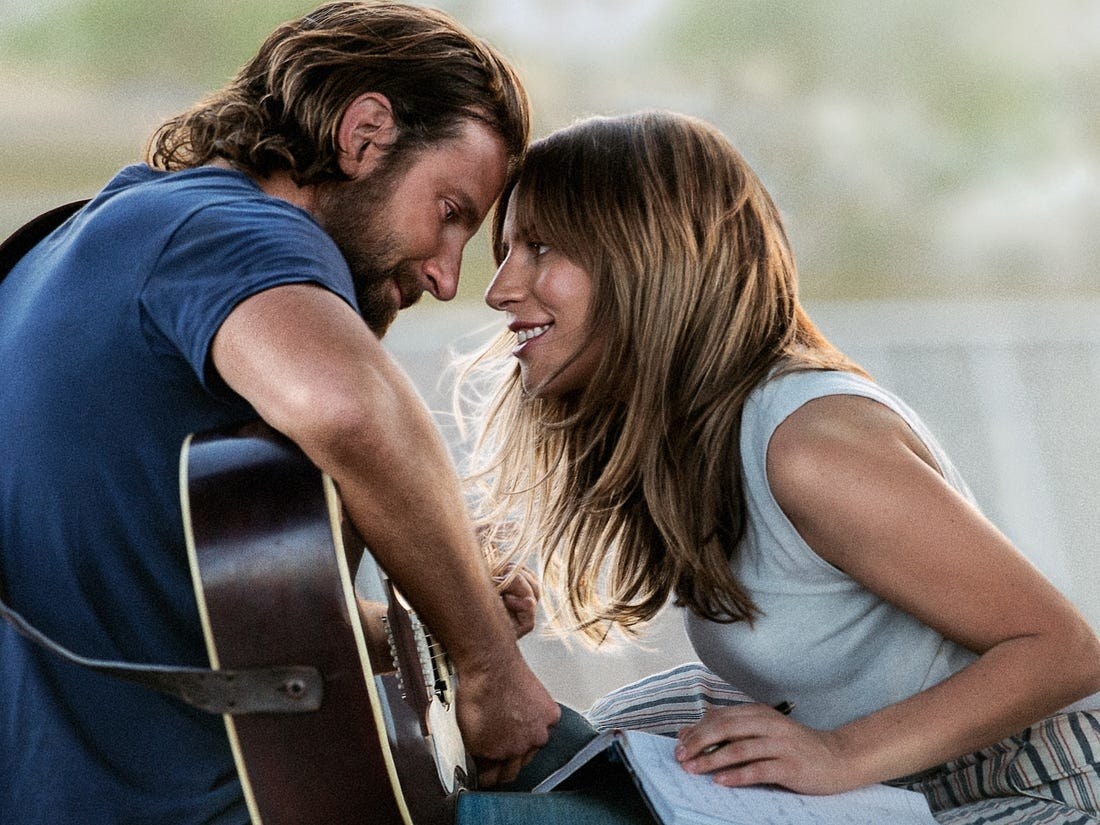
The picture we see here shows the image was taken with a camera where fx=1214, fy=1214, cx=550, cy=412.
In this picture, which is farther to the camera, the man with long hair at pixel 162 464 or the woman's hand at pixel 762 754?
the woman's hand at pixel 762 754

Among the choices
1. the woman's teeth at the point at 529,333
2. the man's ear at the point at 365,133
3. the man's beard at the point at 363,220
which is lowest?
the woman's teeth at the point at 529,333

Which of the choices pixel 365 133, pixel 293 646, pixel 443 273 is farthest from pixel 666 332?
pixel 293 646

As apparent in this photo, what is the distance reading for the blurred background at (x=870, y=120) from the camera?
16.6 ft

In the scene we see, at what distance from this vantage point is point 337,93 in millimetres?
1486

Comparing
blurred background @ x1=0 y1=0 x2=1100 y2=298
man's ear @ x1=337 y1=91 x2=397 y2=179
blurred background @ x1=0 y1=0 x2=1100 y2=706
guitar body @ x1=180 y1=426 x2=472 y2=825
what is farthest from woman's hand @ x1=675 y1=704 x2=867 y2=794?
blurred background @ x1=0 y1=0 x2=1100 y2=298

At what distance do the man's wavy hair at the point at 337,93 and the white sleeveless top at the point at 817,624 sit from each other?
524 mm

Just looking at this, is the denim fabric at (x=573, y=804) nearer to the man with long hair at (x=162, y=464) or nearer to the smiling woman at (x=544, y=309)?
the man with long hair at (x=162, y=464)

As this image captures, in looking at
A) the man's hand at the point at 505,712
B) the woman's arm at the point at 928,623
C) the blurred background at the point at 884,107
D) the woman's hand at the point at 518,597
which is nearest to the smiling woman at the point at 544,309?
the woman's hand at the point at 518,597

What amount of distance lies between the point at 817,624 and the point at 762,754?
223 millimetres

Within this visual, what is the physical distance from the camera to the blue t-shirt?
101 cm

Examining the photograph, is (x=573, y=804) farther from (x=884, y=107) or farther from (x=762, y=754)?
(x=884, y=107)

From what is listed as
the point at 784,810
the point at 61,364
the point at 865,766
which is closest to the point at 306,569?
the point at 61,364

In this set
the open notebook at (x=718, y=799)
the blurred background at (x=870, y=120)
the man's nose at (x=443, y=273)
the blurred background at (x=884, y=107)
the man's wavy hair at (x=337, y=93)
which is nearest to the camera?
the open notebook at (x=718, y=799)

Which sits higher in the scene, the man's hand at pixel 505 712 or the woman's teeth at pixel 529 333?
the woman's teeth at pixel 529 333
